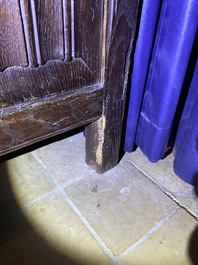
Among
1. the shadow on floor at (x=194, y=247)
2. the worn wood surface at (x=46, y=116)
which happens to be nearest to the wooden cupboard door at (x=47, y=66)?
the worn wood surface at (x=46, y=116)

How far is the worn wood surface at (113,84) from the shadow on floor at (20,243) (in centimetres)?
32

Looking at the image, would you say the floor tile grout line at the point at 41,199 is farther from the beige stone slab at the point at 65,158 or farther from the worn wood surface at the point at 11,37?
the worn wood surface at the point at 11,37

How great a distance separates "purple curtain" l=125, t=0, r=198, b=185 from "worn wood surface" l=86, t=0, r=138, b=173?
0.04 meters

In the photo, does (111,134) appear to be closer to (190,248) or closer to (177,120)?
(177,120)

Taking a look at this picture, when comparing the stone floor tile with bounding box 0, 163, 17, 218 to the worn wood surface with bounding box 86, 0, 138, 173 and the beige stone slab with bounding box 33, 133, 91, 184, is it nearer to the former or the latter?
the beige stone slab with bounding box 33, 133, 91, 184

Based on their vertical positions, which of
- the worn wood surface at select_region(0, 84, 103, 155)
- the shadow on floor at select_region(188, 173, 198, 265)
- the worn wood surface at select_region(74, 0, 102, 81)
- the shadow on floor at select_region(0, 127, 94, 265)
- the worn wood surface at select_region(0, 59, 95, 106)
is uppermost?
the worn wood surface at select_region(74, 0, 102, 81)

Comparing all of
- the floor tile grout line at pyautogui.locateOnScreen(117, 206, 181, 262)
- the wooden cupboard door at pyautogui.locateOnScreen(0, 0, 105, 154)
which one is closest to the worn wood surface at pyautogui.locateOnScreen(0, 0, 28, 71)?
the wooden cupboard door at pyautogui.locateOnScreen(0, 0, 105, 154)

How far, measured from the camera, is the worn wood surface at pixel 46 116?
2.18 feet

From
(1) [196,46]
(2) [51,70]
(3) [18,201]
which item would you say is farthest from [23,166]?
(1) [196,46]

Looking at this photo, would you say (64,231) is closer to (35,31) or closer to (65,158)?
(65,158)

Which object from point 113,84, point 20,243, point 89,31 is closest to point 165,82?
point 113,84

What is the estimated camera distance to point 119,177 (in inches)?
37.5

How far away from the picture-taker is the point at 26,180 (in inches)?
36.3

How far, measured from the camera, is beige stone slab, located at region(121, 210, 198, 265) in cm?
71
